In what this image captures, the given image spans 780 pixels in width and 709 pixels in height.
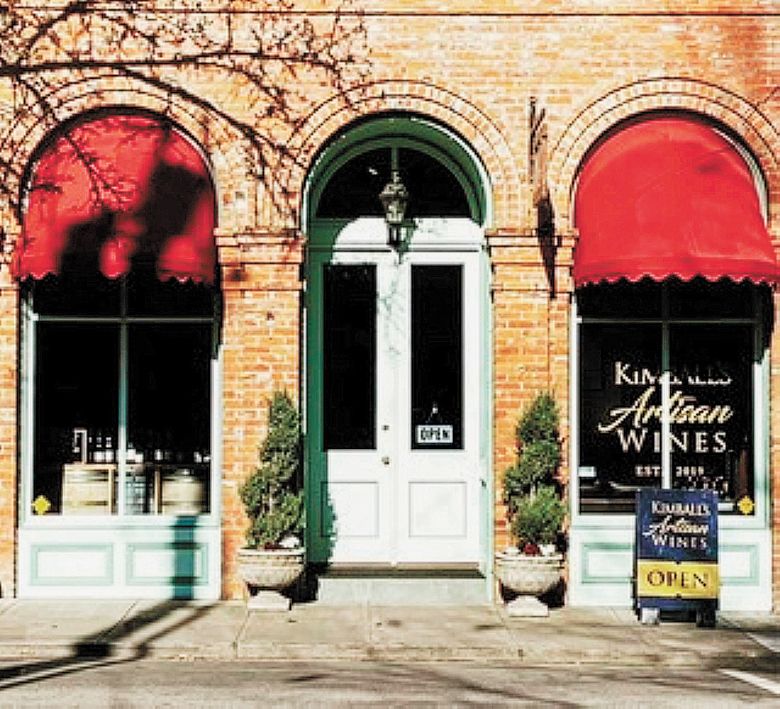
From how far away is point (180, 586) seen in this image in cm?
1170

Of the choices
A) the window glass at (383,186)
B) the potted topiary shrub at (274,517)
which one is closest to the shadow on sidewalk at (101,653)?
the potted topiary shrub at (274,517)

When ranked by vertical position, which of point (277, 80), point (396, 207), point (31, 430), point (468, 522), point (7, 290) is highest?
point (277, 80)

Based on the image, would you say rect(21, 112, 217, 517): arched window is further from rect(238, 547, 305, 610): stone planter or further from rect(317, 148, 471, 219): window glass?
rect(317, 148, 471, 219): window glass

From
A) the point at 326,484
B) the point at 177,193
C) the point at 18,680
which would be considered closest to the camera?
the point at 18,680

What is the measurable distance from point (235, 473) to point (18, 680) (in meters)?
3.29

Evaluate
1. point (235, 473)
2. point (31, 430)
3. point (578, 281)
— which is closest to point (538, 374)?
point (578, 281)

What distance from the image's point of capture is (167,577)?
38.4 feet

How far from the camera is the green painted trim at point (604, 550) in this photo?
11656 mm

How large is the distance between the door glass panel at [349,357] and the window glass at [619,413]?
207 cm

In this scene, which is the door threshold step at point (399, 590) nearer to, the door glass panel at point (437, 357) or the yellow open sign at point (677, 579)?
the door glass panel at point (437, 357)

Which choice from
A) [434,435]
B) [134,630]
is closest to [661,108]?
[434,435]

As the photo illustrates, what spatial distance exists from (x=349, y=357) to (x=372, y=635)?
3077mm

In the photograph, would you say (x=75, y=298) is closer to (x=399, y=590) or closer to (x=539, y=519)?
(x=399, y=590)

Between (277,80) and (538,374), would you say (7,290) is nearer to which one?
(277,80)
